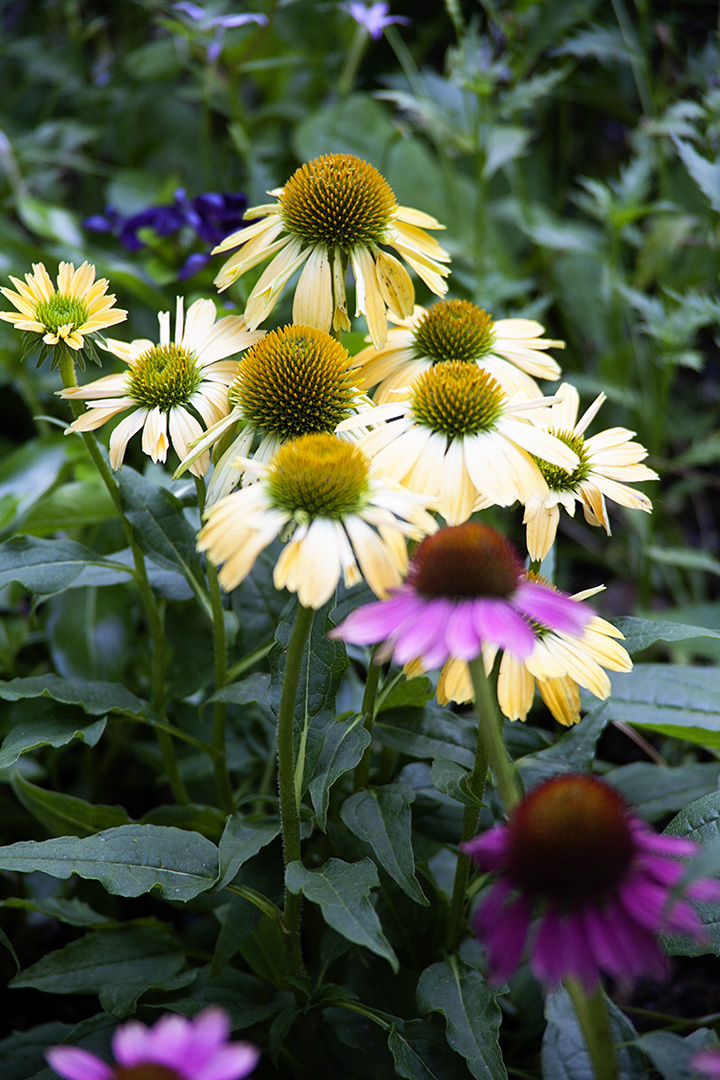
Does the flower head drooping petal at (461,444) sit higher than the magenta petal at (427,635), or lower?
higher

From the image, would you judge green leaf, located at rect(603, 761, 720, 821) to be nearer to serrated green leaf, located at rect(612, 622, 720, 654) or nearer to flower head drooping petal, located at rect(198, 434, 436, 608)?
serrated green leaf, located at rect(612, 622, 720, 654)

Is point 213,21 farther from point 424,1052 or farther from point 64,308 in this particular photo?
point 424,1052

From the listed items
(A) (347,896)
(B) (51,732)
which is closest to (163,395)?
(B) (51,732)

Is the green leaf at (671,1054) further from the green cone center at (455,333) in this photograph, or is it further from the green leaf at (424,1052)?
the green cone center at (455,333)

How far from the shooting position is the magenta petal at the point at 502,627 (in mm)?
491

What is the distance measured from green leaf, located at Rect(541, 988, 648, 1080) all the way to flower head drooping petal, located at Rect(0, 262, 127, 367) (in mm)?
723

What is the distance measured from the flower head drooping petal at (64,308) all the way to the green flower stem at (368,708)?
0.39 metres

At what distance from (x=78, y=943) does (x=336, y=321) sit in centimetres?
67

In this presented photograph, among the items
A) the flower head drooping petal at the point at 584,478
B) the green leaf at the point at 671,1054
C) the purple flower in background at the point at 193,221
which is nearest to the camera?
the green leaf at the point at 671,1054

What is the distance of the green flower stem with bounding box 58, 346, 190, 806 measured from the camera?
0.81 metres

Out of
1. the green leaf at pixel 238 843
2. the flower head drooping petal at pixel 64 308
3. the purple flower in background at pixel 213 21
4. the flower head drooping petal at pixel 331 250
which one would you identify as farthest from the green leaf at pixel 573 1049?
the purple flower in background at pixel 213 21

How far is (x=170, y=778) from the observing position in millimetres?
963

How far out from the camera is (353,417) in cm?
68

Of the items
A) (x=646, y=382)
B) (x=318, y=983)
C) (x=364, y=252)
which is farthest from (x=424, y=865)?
(x=646, y=382)
